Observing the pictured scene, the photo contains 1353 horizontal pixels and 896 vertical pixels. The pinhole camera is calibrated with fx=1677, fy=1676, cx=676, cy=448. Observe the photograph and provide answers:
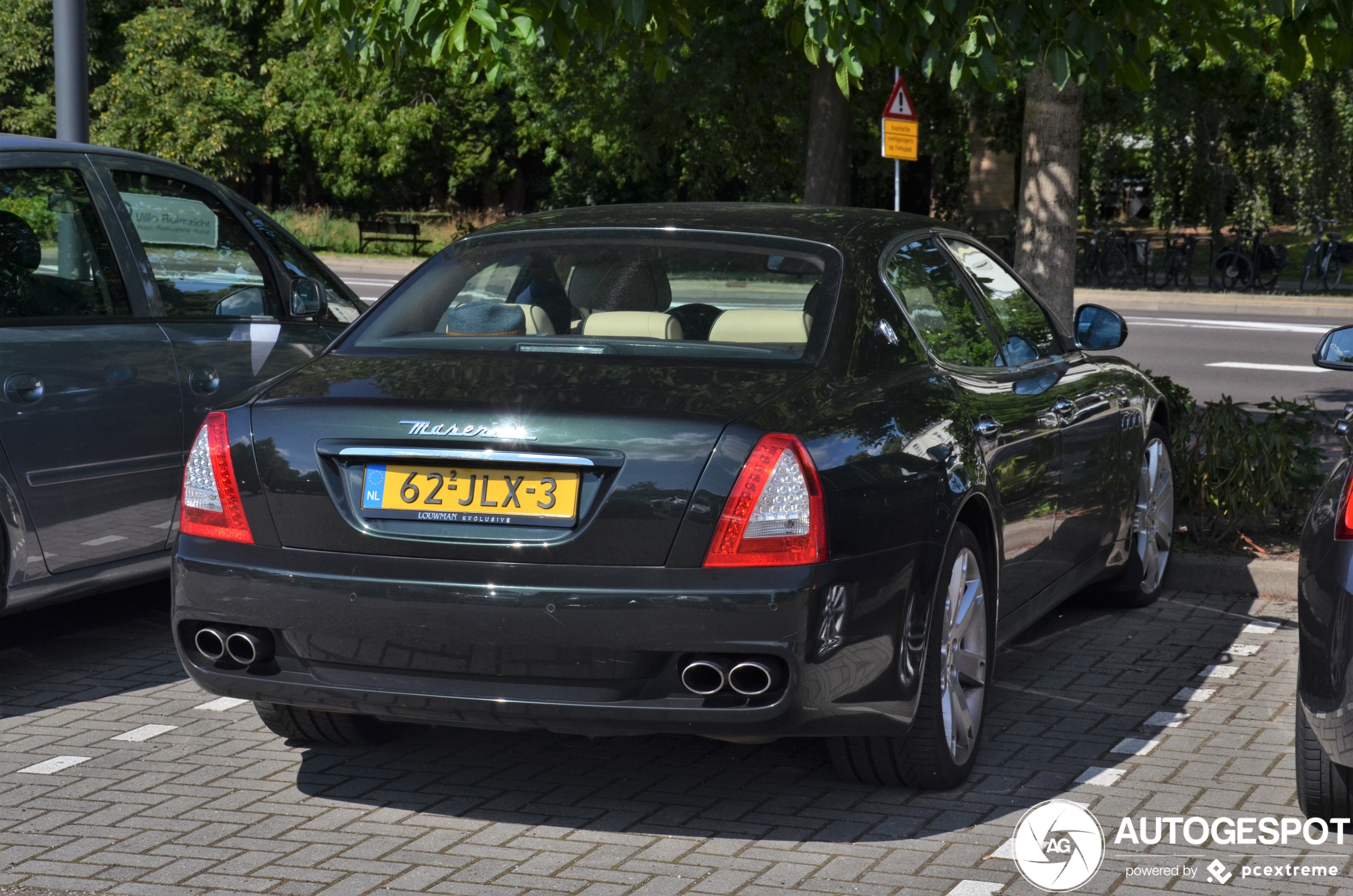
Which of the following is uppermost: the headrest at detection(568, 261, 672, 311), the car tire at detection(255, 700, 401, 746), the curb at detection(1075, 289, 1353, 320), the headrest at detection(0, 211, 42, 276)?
the headrest at detection(0, 211, 42, 276)

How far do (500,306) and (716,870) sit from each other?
1695 mm

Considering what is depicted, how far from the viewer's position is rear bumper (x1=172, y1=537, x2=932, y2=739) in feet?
12.0

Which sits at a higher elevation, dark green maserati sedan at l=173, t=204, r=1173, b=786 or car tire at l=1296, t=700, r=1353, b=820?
dark green maserati sedan at l=173, t=204, r=1173, b=786

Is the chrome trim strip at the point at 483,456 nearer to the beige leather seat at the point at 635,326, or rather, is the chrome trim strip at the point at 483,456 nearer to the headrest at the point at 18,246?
the beige leather seat at the point at 635,326

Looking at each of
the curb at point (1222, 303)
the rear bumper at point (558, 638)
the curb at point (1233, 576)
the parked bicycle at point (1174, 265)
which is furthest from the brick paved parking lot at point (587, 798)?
the parked bicycle at point (1174, 265)

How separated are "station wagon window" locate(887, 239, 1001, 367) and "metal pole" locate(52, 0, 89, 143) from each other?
17.3 ft

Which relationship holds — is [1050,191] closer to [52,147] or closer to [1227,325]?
[52,147]

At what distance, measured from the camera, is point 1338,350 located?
471 cm

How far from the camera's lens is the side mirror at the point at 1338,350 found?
4684 mm

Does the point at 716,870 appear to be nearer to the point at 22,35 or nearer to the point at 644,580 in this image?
the point at 644,580

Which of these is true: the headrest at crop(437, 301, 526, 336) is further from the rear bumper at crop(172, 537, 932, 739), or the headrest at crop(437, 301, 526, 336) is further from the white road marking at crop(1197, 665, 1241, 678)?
the white road marking at crop(1197, 665, 1241, 678)

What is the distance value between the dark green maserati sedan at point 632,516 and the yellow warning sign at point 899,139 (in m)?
14.6

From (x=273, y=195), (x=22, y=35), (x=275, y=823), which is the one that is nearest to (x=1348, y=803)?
(x=275, y=823)

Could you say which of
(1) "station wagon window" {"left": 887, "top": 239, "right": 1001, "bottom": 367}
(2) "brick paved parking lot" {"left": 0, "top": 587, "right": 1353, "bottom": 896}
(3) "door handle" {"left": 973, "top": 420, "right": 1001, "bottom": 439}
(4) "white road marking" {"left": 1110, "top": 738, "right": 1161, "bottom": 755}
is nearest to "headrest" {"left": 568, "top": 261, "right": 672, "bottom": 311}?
(1) "station wagon window" {"left": 887, "top": 239, "right": 1001, "bottom": 367}
